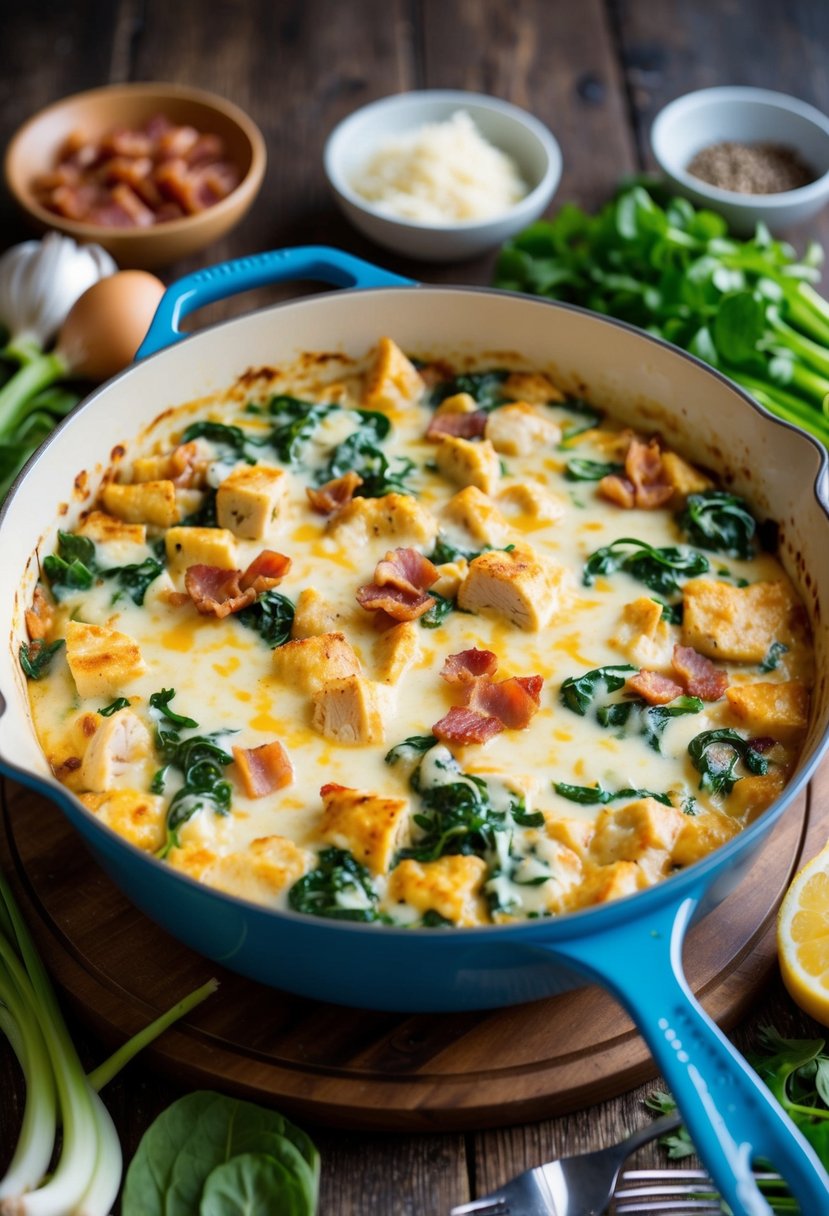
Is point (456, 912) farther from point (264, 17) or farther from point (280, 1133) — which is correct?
point (264, 17)

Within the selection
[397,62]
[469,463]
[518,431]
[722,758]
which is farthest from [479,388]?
[397,62]

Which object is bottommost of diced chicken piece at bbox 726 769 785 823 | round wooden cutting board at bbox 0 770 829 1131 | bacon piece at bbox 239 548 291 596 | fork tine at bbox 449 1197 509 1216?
fork tine at bbox 449 1197 509 1216

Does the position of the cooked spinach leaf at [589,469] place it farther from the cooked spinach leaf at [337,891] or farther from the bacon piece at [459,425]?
the cooked spinach leaf at [337,891]

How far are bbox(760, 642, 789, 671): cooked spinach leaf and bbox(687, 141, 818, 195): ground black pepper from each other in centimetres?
291

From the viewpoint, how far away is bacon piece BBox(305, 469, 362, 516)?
4172 millimetres

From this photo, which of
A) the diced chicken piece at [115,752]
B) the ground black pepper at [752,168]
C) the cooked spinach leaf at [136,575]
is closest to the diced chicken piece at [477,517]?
the cooked spinach leaf at [136,575]

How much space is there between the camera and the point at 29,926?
3.46 m

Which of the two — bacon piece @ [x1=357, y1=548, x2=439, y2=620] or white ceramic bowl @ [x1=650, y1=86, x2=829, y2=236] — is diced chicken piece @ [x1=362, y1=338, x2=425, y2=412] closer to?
bacon piece @ [x1=357, y1=548, x2=439, y2=620]

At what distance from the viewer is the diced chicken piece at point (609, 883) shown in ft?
9.91

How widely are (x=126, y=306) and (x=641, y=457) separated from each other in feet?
6.82

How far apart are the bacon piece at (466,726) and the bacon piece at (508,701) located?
0.02 meters

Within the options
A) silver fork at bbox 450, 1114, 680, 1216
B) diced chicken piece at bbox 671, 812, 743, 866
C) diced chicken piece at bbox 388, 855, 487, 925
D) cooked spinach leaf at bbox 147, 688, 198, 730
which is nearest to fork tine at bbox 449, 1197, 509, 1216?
silver fork at bbox 450, 1114, 680, 1216

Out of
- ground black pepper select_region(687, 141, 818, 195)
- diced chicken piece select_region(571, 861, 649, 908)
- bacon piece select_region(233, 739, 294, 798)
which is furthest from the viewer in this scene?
ground black pepper select_region(687, 141, 818, 195)

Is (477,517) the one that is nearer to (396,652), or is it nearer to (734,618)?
(396,652)
